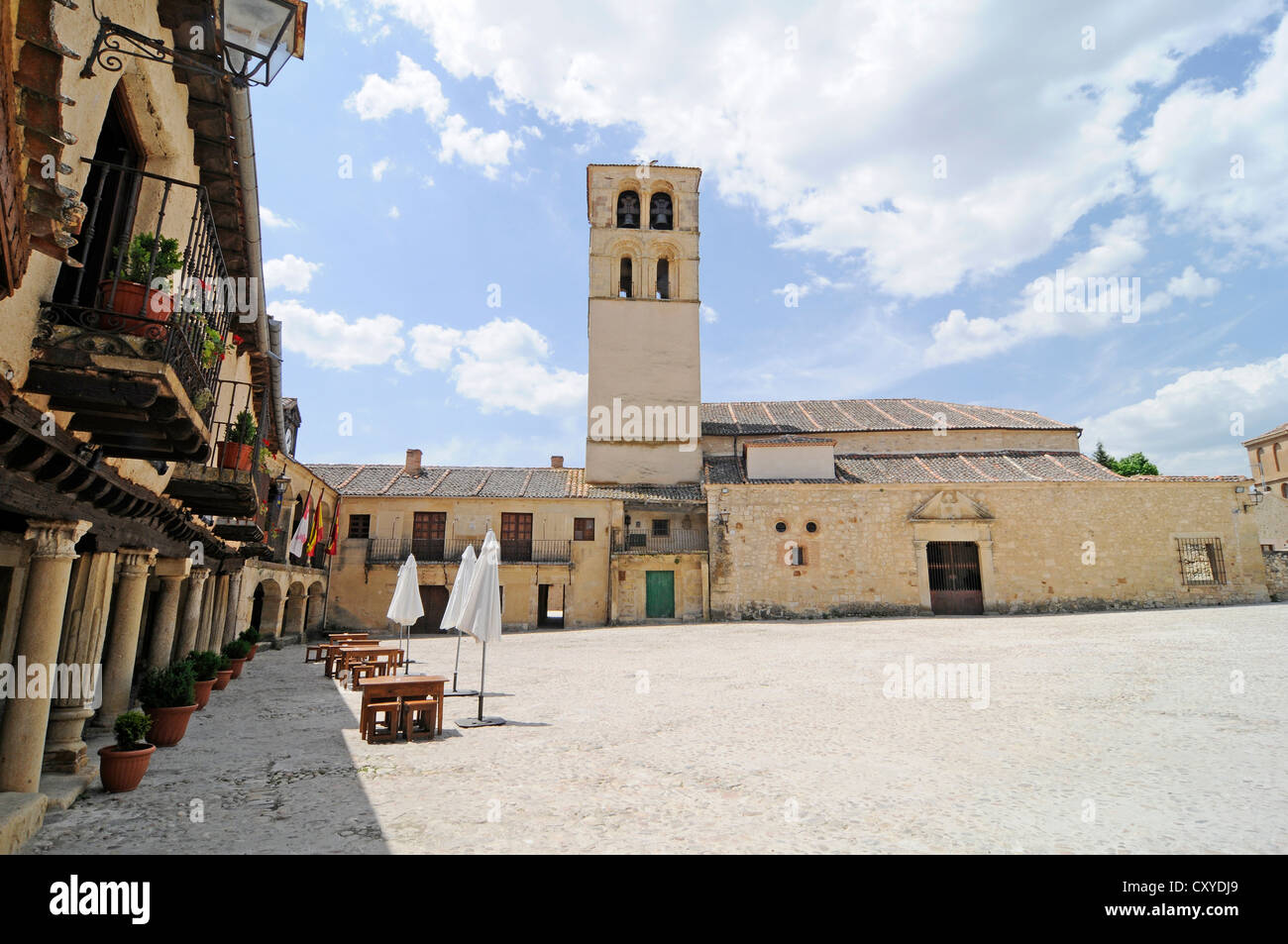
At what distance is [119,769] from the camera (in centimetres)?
476

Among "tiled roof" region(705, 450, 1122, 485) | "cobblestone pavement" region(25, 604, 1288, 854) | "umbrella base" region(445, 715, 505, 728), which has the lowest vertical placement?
"umbrella base" region(445, 715, 505, 728)

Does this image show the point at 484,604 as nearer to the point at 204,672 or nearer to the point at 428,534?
the point at 204,672

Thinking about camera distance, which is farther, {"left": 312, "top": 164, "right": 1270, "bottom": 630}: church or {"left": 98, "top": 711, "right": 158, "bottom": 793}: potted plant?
{"left": 312, "top": 164, "right": 1270, "bottom": 630}: church

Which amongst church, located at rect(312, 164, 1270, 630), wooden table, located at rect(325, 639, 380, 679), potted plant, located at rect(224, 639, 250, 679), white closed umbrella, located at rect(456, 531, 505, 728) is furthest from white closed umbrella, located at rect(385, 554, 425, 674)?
church, located at rect(312, 164, 1270, 630)

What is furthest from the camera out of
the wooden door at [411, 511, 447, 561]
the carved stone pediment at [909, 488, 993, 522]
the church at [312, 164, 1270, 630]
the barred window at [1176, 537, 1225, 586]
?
the wooden door at [411, 511, 447, 561]

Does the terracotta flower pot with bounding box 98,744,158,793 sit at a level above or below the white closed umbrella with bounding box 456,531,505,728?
below

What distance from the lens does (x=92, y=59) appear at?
3482 mm

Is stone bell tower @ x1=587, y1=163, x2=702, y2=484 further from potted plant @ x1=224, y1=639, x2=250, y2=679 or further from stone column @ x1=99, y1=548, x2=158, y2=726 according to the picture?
stone column @ x1=99, y1=548, x2=158, y2=726

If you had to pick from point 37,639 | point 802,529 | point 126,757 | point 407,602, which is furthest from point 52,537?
point 802,529

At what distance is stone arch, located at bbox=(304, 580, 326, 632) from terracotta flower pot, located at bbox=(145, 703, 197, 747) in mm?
16834

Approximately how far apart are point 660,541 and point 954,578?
10620 millimetres

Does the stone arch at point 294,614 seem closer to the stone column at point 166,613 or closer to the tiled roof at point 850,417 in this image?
the stone column at point 166,613

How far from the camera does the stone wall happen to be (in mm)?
22391

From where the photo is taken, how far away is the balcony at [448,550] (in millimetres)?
23828
